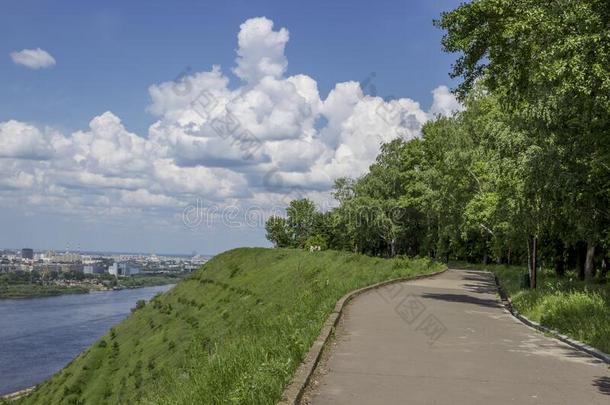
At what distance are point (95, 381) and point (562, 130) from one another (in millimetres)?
44264

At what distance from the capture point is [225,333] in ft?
83.8

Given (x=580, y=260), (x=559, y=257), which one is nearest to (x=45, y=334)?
(x=559, y=257)

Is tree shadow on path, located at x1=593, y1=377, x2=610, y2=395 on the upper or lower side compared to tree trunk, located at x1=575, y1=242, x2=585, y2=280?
lower

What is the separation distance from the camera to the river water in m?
92.2

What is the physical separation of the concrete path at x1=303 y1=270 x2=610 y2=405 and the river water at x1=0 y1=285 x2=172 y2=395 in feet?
273

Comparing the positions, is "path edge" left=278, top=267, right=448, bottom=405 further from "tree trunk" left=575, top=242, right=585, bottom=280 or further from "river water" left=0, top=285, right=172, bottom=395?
"river water" left=0, top=285, right=172, bottom=395

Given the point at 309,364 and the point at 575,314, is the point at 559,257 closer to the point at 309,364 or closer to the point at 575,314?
the point at 575,314

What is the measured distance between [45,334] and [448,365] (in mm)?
131352

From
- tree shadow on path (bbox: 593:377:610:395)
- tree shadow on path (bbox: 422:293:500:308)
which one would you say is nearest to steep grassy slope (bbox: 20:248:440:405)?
tree shadow on path (bbox: 422:293:500:308)

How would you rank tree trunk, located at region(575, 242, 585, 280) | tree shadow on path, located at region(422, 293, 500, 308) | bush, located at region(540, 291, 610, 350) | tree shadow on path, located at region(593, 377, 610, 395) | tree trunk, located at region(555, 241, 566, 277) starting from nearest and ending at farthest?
tree shadow on path, located at region(593, 377, 610, 395)
bush, located at region(540, 291, 610, 350)
tree shadow on path, located at region(422, 293, 500, 308)
tree trunk, located at region(575, 242, 585, 280)
tree trunk, located at region(555, 241, 566, 277)

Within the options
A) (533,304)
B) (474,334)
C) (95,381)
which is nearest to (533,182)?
(533,304)

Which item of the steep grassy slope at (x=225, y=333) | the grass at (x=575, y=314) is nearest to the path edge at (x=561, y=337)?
the grass at (x=575, y=314)

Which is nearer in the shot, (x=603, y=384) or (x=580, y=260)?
(x=603, y=384)

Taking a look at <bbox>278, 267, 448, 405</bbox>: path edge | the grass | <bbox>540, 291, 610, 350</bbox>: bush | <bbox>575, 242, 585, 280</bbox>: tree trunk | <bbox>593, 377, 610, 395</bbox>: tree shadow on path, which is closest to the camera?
<bbox>278, 267, 448, 405</bbox>: path edge
